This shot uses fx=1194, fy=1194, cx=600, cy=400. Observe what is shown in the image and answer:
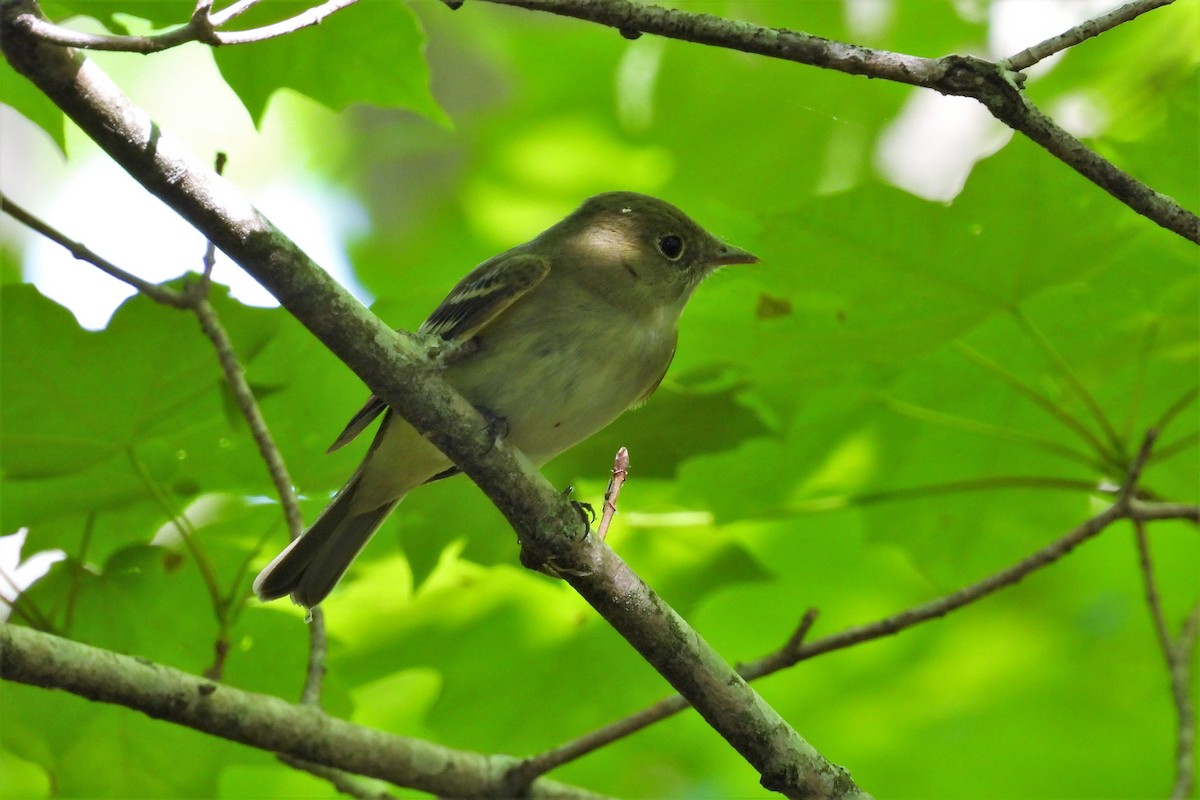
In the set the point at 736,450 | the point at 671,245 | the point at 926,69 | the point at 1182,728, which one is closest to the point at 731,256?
the point at 671,245

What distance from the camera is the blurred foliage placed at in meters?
3.35

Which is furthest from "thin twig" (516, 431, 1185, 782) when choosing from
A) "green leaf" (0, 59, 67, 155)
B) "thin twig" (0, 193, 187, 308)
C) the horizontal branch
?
"green leaf" (0, 59, 67, 155)

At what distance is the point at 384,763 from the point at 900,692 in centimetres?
256

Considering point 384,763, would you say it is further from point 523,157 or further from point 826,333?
point 523,157

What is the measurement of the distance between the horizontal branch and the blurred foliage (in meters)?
0.39

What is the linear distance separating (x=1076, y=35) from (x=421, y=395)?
1.43m

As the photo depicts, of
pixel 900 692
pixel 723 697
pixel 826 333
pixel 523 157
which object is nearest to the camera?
pixel 723 697

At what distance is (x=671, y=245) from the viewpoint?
4.20 metres

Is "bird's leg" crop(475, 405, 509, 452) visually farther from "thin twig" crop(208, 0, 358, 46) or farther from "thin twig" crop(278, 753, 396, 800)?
"thin twig" crop(278, 753, 396, 800)

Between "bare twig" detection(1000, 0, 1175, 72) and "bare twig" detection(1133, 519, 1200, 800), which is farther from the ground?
"bare twig" detection(1000, 0, 1175, 72)

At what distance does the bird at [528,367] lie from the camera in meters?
3.55

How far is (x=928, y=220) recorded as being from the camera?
3.29 m

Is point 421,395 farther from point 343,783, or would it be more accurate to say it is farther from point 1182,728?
point 1182,728

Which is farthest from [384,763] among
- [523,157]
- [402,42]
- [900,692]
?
[523,157]
